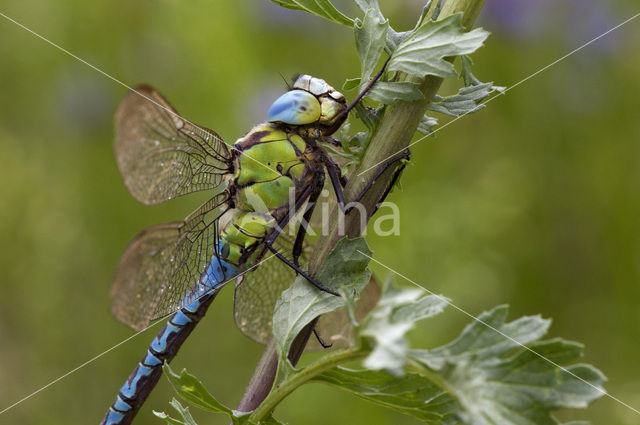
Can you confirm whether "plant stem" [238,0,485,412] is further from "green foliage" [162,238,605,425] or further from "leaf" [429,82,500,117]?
"green foliage" [162,238,605,425]

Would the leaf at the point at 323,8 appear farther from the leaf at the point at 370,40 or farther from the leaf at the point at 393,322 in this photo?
the leaf at the point at 393,322

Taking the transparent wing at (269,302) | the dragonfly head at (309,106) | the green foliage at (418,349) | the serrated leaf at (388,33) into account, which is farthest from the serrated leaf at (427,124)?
the transparent wing at (269,302)

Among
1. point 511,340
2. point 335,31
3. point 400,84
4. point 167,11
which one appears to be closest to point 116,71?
point 167,11

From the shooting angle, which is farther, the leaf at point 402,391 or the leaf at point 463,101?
the leaf at point 463,101

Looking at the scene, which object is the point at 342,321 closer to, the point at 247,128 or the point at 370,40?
the point at 370,40

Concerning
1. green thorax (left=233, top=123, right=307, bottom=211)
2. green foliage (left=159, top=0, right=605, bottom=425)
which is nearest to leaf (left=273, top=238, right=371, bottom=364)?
green foliage (left=159, top=0, right=605, bottom=425)
